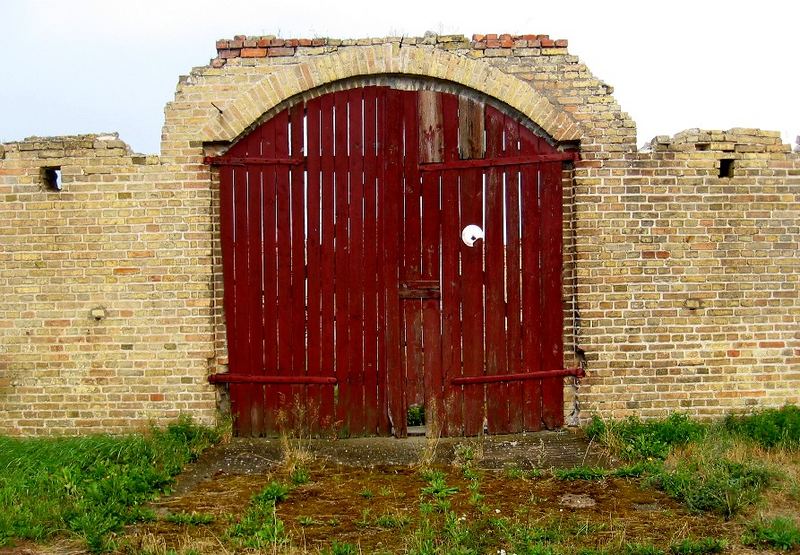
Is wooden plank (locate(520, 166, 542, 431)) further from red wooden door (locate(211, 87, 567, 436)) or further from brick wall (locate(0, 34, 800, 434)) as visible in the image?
brick wall (locate(0, 34, 800, 434))

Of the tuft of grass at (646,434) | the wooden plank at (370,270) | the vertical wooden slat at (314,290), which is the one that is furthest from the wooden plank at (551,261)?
the vertical wooden slat at (314,290)

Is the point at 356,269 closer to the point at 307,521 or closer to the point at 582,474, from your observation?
the point at 307,521

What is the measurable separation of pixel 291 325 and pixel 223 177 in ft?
5.11

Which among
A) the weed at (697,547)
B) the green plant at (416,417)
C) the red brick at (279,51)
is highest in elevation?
the red brick at (279,51)

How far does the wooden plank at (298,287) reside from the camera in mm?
6246

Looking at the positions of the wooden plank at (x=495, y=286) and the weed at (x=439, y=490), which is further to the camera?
Result: the wooden plank at (x=495, y=286)

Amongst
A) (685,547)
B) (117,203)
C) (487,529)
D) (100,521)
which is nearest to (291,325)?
(117,203)

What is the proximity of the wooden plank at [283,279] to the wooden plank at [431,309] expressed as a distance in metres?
1.29

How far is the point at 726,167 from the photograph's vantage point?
6359 mm

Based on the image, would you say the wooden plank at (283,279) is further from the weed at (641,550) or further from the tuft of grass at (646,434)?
the weed at (641,550)

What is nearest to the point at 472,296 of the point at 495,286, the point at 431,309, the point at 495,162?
the point at 495,286

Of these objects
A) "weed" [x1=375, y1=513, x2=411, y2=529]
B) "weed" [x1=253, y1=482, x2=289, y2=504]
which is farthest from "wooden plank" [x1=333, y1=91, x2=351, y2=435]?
"weed" [x1=375, y1=513, x2=411, y2=529]

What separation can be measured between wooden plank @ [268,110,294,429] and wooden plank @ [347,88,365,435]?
0.58 m

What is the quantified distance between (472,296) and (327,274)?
1.40 meters
